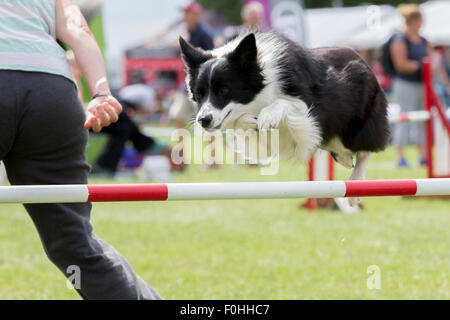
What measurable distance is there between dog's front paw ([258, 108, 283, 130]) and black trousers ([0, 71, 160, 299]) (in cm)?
69

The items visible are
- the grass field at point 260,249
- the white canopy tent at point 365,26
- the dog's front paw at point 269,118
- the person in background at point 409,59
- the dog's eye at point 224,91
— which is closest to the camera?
the dog's front paw at point 269,118

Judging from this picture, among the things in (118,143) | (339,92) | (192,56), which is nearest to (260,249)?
(192,56)

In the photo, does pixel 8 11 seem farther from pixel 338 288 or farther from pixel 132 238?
pixel 132 238

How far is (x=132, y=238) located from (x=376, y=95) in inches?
136

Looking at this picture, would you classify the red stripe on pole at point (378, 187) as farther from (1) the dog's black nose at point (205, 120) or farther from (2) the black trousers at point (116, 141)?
(2) the black trousers at point (116, 141)

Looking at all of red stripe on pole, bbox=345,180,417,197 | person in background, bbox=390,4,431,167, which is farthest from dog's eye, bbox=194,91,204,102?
person in background, bbox=390,4,431,167

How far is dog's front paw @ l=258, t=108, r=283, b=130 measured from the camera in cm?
274

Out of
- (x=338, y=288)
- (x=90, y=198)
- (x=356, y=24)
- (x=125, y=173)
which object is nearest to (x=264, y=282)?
(x=338, y=288)

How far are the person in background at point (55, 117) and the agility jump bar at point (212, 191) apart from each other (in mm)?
203

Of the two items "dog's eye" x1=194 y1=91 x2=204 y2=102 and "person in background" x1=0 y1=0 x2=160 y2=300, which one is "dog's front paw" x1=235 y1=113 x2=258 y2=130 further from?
Result: "person in background" x1=0 y1=0 x2=160 y2=300

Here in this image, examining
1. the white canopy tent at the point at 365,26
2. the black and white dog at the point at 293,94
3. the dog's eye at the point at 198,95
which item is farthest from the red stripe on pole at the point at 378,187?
the white canopy tent at the point at 365,26

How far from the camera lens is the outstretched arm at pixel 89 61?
6.97 ft

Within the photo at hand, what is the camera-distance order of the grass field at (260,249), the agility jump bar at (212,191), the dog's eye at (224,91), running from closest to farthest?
the agility jump bar at (212,191) → the dog's eye at (224,91) → the grass field at (260,249)
